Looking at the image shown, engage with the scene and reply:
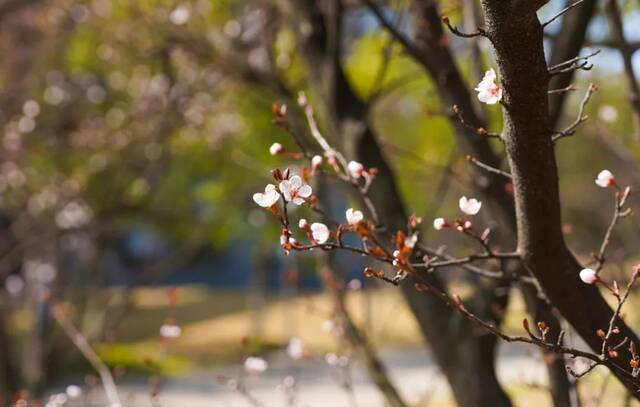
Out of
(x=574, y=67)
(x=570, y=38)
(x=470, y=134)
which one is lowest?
(x=574, y=67)

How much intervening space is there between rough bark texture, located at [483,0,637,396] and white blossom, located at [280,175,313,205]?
43 centimetres

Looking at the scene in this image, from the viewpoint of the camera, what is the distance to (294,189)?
151 cm

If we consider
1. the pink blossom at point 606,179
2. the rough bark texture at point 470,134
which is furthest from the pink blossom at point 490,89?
the rough bark texture at point 470,134

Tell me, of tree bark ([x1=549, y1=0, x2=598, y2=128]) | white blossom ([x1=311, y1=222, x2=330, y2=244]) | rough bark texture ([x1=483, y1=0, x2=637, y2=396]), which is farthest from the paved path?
white blossom ([x1=311, y1=222, x2=330, y2=244])

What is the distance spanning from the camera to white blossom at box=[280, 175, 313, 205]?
149 cm

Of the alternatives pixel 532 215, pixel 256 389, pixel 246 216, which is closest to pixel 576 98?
pixel 246 216

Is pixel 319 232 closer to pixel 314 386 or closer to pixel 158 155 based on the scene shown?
pixel 158 155

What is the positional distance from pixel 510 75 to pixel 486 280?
6.18 feet

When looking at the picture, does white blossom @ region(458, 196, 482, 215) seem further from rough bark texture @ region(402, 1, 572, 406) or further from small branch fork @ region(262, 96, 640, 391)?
rough bark texture @ region(402, 1, 572, 406)

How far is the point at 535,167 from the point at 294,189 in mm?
535

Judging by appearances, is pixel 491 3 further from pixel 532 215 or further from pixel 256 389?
pixel 256 389

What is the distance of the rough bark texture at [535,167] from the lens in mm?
1427

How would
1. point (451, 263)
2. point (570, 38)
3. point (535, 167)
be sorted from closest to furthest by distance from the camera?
point (535, 167) < point (451, 263) < point (570, 38)

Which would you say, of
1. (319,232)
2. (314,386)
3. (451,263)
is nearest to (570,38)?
(451,263)
